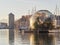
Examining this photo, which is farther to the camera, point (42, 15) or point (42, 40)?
point (42, 15)

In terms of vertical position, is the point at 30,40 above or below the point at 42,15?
below

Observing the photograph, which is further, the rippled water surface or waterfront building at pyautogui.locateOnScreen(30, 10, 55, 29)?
waterfront building at pyautogui.locateOnScreen(30, 10, 55, 29)

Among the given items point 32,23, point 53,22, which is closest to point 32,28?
point 32,23

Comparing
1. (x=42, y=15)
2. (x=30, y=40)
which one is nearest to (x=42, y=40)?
(x=30, y=40)

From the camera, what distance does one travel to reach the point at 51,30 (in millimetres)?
44969

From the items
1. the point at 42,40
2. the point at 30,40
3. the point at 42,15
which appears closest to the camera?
the point at 42,40

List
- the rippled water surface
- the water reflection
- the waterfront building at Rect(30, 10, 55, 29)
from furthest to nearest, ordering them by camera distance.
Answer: the waterfront building at Rect(30, 10, 55, 29), the rippled water surface, the water reflection

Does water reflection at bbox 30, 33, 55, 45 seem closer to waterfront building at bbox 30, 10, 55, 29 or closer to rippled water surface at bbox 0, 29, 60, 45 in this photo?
rippled water surface at bbox 0, 29, 60, 45

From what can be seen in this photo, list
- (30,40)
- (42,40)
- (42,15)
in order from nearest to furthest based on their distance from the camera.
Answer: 1. (42,40)
2. (30,40)
3. (42,15)

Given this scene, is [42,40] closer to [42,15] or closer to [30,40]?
[30,40]

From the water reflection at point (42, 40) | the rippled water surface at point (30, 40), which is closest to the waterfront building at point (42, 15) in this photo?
the rippled water surface at point (30, 40)

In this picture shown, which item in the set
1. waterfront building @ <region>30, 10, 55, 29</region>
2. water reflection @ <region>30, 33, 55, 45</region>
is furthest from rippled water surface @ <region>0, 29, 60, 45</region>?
waterfront building @ <region>30, 10, 55, 29</region>

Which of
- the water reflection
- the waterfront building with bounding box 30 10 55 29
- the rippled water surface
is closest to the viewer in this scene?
the water reflection

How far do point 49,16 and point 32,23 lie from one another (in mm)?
3496
